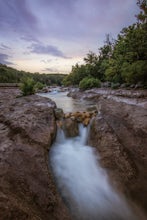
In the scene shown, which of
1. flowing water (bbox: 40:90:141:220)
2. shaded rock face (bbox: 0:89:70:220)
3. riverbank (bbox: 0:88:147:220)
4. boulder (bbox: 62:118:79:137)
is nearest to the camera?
shaded rock face (bbox: 0:89:70:220)

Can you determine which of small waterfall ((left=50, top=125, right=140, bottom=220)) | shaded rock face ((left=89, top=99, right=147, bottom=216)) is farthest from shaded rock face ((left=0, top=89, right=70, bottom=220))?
shaded rock face ((left=89, top=99, right=147, bottom=216))

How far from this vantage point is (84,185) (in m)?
3.08

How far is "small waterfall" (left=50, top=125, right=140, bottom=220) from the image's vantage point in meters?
2.49

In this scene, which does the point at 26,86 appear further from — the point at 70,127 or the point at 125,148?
the point at 125,148

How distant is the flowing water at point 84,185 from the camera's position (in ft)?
8.16

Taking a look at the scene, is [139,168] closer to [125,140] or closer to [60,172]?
[125,140]

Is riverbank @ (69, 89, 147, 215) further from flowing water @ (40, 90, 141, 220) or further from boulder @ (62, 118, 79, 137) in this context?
boulder @ (62, 118, 79, 137)

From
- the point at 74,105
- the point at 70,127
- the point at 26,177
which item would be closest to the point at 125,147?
the point at 70,127

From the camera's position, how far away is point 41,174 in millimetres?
2506

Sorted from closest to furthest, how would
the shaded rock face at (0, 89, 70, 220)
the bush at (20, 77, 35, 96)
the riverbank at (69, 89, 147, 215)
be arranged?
1. the shaded rock face at (0, 89, 70, 220)
2. the riverbank at (69, 89, 147, 215)
3. the bush at (20, 77, 35, 96)

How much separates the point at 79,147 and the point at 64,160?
2.49 ft

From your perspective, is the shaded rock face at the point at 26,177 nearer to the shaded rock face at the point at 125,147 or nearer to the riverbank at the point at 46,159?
the riverbank at the point at 46,159

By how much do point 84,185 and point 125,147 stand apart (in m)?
1.54

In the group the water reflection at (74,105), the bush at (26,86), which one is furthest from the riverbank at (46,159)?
the bush at (26,86)
